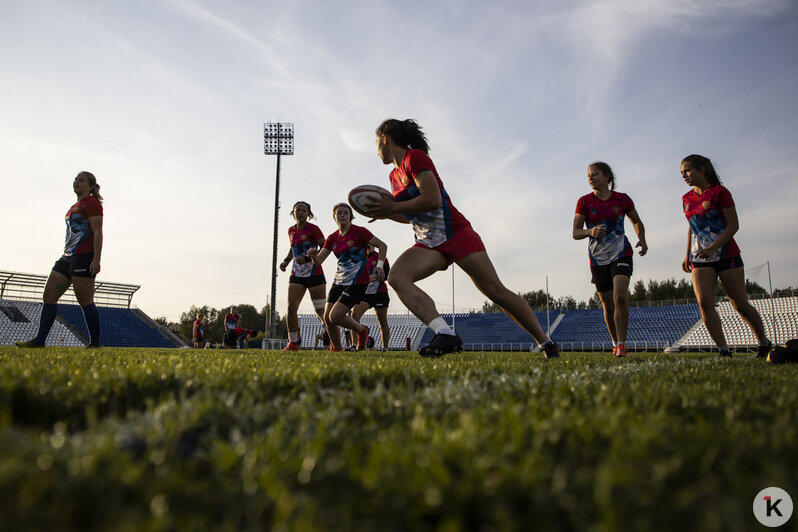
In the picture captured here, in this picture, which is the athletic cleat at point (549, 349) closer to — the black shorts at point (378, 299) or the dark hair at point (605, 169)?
the dark hair at point (605, 169)

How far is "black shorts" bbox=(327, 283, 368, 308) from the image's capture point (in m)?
8.33

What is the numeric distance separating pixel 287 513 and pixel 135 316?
1841 inches

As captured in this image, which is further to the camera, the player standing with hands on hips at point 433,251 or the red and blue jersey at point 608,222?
the red and blue jersey at point 608,222

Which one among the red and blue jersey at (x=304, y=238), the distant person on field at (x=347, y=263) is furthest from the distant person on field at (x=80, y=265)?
the red and blue jersey at (x=304, y=238)

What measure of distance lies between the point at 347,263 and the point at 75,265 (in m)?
4.06

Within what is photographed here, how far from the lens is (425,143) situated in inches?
206

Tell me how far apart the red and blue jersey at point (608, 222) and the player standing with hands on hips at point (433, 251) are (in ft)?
8.04

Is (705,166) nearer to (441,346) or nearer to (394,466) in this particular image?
(441,346)

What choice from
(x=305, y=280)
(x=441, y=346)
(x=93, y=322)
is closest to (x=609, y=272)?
(x=441, y=346)

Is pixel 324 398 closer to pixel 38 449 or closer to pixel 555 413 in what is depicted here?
pixel 555 413

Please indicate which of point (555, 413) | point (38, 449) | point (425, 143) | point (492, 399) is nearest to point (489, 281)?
point (425, 143)

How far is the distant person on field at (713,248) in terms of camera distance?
617cm

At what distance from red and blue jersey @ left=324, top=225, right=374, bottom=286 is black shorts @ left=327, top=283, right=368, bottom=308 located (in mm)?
93

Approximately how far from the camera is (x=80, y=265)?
23.0ft
